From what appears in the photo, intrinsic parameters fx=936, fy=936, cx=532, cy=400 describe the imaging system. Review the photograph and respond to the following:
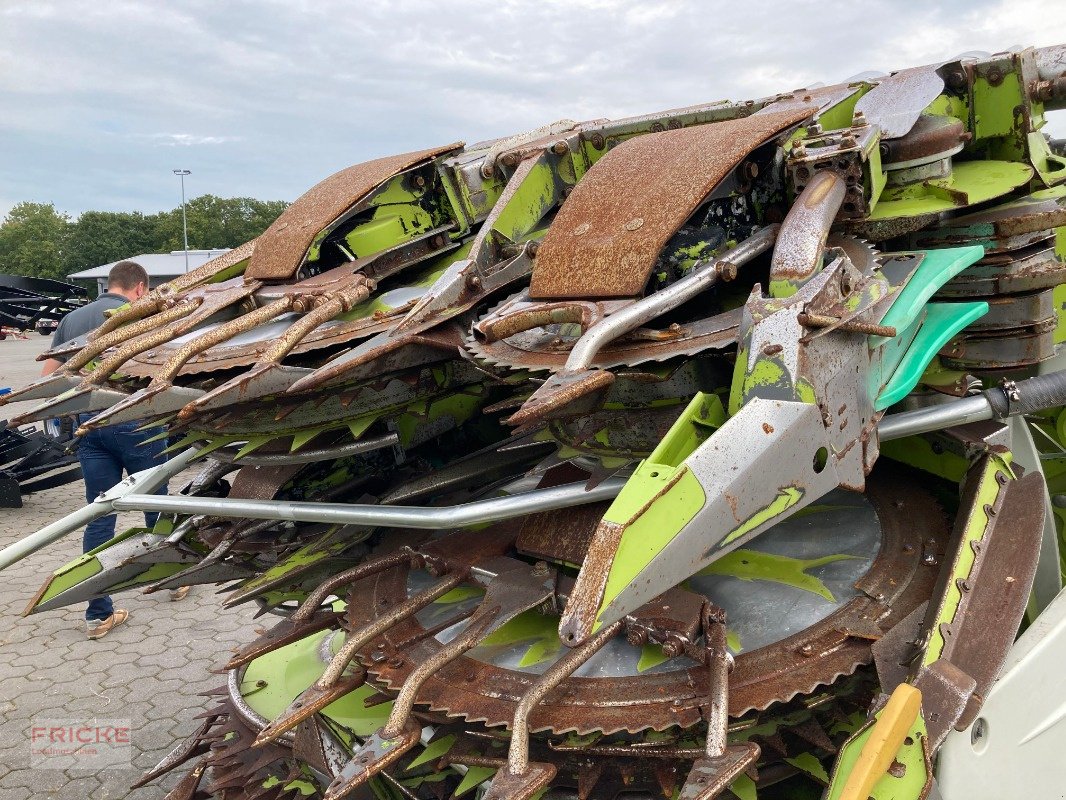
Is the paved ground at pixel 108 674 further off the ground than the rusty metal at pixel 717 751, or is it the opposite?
the rusty metal at pixel 717 751

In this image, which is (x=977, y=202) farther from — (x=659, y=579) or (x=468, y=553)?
(x=468, y=553)

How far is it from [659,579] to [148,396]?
142 cm

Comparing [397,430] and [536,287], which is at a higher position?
[536,287]

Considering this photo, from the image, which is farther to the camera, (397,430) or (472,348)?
(397,430)

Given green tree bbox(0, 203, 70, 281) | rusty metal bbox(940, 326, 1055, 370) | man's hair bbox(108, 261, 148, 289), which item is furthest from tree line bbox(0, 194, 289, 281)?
rusty metal bbox(940, 326, 1055, 370)

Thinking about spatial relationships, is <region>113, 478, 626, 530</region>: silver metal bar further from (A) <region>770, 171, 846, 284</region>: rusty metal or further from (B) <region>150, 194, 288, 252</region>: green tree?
(B) <region>150, 194, 288, 252</region>: green tree

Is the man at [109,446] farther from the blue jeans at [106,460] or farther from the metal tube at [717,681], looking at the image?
the metal tube at [717,681]

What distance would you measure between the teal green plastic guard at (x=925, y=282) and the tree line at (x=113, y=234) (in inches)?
1884

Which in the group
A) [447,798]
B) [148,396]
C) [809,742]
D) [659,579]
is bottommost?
[447,798]

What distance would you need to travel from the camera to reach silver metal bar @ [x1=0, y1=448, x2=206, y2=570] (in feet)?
9.00

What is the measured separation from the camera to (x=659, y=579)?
1.67 meters

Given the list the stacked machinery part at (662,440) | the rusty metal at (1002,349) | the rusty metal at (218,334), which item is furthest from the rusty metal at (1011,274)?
the rusty metal at (218,334)

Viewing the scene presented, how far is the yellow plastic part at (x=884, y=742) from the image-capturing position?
173 cm

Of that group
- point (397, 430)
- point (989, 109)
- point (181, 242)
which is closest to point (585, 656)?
point (397, 430)
